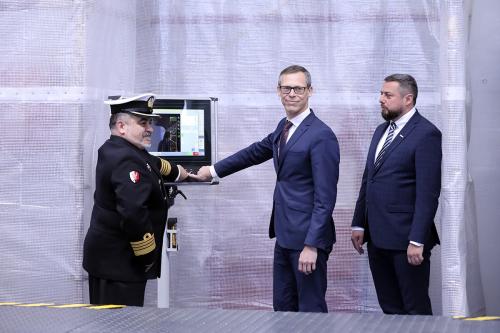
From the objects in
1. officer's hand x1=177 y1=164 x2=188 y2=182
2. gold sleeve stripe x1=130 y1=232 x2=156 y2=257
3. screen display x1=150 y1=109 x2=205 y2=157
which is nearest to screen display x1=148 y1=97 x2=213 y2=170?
screen display x1=150 y1=109 x2=205 y2=157

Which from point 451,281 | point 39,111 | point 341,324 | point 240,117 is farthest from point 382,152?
point 341,324

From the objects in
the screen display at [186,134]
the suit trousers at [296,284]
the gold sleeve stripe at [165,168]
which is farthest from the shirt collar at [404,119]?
the gold sleeve stripe at [165,168]

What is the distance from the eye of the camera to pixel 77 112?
4.07 metres

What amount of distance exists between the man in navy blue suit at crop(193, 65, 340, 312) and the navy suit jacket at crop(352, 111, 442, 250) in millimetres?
252

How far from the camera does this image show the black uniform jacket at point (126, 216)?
10.7 ft

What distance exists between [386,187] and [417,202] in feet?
0.54

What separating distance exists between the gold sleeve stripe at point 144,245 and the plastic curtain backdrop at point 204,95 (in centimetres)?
77

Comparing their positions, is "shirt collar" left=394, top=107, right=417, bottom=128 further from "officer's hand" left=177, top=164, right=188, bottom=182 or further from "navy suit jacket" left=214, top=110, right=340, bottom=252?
"officer's hand" left=177, top=164, right=188, bottom=182

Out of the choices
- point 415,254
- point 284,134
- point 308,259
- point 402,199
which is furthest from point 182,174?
point 415,254

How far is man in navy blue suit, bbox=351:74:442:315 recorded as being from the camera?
358cm

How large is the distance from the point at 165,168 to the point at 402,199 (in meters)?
1.02

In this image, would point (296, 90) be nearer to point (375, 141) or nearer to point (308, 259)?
point (375, 141)

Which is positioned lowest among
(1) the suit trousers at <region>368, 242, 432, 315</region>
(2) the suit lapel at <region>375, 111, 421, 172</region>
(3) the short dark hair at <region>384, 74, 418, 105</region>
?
(1) the suit trousers at <region>368, 242, 432, 315</region>

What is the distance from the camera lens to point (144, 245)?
3.36 m
